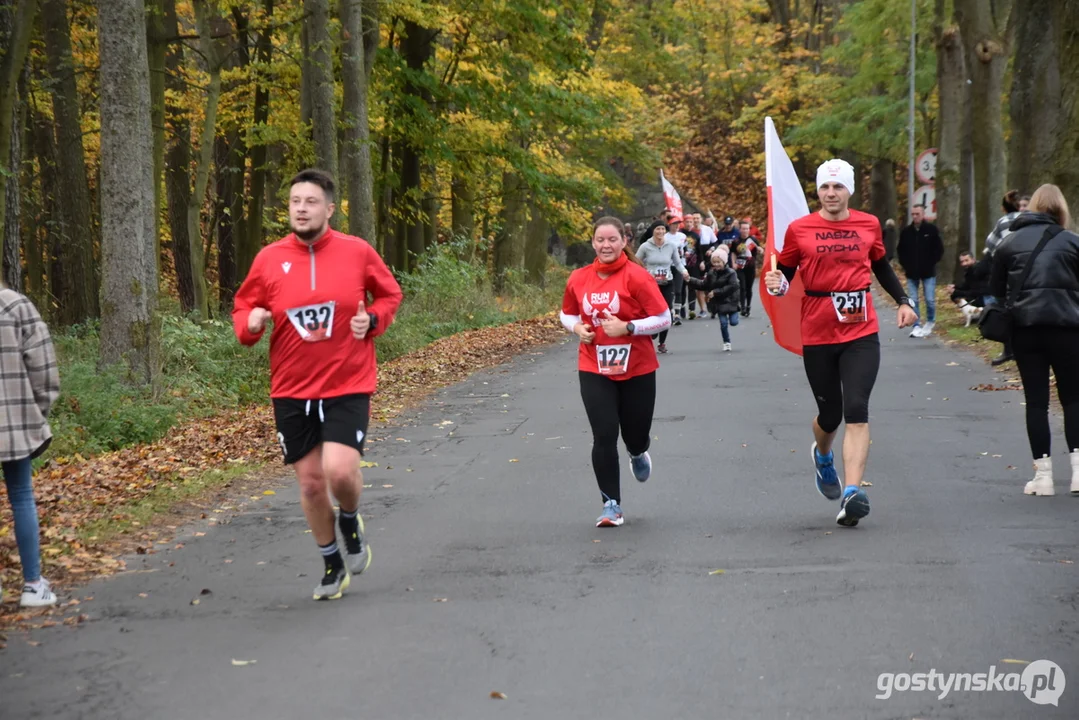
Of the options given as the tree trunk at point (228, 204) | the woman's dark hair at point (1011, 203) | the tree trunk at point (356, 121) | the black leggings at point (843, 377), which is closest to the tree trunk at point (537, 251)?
the tree trunk at point (228, 204)

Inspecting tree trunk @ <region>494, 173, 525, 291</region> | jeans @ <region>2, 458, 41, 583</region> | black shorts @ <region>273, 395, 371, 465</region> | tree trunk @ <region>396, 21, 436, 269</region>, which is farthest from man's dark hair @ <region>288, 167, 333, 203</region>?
tree trunk @ <region>494, 173, 525, 291</region>

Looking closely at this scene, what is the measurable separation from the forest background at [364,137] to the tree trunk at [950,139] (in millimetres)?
63

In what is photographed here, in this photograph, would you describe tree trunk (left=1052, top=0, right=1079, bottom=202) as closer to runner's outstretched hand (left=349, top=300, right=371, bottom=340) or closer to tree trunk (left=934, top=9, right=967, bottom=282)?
runner's outstretched hand (left=349, top=300, right=371, bottom=340)

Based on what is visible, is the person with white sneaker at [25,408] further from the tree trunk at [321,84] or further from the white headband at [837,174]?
the tree trunk at [321,84]

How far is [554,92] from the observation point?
30.2 m

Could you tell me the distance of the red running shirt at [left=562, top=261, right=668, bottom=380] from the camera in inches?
337

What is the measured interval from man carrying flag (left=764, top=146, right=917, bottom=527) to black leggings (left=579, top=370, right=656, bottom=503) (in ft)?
3.23

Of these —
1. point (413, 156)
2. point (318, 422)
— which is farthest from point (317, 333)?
point (413, 156)

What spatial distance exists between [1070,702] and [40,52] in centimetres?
2506

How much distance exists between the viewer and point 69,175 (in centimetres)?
2245

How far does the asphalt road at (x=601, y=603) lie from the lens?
5254 millimetres

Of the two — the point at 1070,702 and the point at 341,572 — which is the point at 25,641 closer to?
the point at 341,572

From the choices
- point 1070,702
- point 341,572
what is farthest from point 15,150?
point 1070,702

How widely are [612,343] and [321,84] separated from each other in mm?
13774
